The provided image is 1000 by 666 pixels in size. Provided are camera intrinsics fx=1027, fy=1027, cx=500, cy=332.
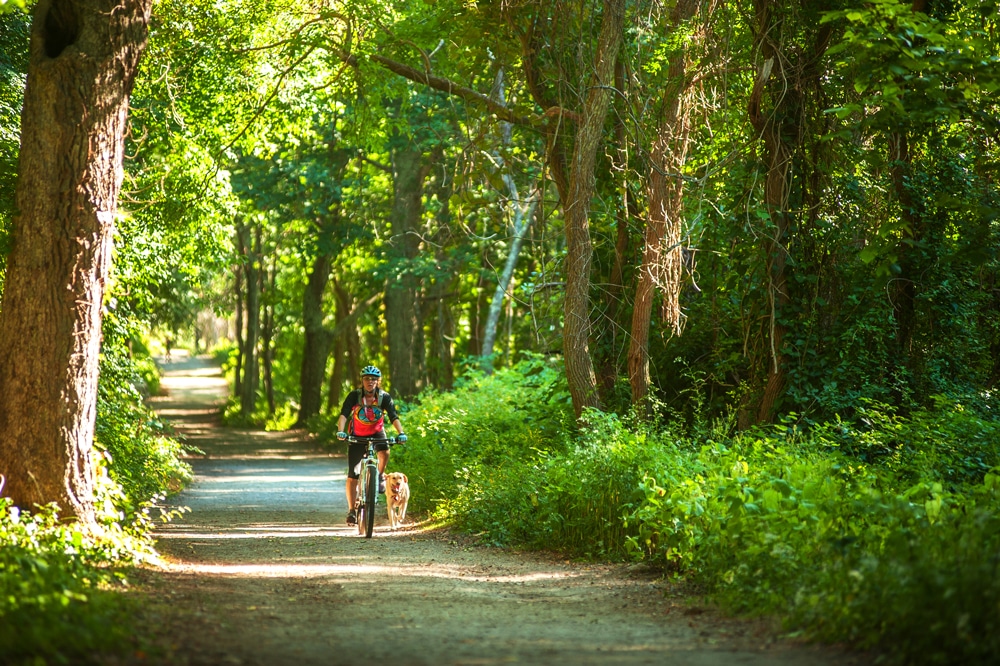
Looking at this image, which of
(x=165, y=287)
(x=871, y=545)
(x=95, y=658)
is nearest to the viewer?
(x=95, y=658)

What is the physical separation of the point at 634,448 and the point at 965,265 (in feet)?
18.7

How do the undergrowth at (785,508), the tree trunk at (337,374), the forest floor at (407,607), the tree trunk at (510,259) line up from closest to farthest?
1. the undergrowth at (785,508)
2. the forest floor at (407,607)
3. the tree trunk at (510,259)
4. the tree trunk at (337,374)

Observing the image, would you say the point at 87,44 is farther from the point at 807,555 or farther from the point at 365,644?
the point at 807,555

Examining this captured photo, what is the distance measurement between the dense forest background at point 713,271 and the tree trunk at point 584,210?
4 cm

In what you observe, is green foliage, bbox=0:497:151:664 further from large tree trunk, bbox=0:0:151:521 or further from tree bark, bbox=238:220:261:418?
tree bark, bbox=238:220:261:418

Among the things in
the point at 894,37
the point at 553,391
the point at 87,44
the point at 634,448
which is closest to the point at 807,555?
the point at 634,448

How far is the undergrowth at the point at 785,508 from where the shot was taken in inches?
234

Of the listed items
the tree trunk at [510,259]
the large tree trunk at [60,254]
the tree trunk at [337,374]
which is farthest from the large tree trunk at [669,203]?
the tree trunk at [337,374]

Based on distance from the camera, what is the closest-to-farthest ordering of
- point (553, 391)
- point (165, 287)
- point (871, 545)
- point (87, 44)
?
point (871, 545)
point (87, 44)
point (553, 391)
point (165, 287)

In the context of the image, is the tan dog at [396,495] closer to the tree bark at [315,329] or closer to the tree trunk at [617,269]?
the tree trunk at [617,269]

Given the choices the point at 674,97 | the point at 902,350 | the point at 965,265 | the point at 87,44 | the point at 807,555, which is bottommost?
the point at 807,555

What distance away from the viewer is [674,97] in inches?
533

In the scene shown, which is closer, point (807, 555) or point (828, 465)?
point (807, 555)

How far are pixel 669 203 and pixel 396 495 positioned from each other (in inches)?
221
